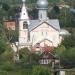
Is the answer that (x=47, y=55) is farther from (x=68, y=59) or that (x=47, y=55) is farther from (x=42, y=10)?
(x=42, y=10)

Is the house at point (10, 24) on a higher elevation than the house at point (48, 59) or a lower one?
higher

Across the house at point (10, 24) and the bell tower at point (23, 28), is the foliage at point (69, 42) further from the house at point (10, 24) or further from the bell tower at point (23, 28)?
the house at point (10, 24)

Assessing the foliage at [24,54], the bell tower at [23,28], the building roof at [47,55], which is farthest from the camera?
the bell tower at [23,28]

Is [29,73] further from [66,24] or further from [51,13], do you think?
[51,13]

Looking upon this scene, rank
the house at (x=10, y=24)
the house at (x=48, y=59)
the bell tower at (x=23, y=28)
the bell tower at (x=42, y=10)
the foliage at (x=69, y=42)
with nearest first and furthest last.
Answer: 1. the house at (x=48, y=59)
2. the foliage at (x=69, y=42)
3. the bell tower at (x=23, y=28)
4. the bell tower at (x=42, y=10)
5. the house at (x=10, y=24)

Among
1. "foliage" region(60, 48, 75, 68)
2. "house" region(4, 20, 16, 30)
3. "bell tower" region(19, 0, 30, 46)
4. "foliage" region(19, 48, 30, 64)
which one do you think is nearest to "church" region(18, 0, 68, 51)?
"bell tower" region(19, 0, 30, 46)

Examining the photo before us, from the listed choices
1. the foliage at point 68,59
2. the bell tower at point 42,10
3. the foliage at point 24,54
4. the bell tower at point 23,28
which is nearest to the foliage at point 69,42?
the foliage at point 24,54

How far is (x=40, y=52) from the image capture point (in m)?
26.7

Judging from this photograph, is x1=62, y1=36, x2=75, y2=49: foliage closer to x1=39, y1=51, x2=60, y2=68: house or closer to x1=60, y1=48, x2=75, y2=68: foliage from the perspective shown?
x1=39, y1=51, x2=60, y2=68: house

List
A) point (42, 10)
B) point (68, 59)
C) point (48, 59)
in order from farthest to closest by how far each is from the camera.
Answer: point (42, 10) → point (48, 59) → point (68, 59)

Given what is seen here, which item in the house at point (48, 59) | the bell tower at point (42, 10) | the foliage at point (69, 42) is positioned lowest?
the house at point (48, 59)

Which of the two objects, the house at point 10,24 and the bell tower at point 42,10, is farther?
the house at point 10,24

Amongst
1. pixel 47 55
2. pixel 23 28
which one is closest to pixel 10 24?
pixel 23 28

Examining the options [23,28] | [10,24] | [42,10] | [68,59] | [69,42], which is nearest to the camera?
[68,59]
